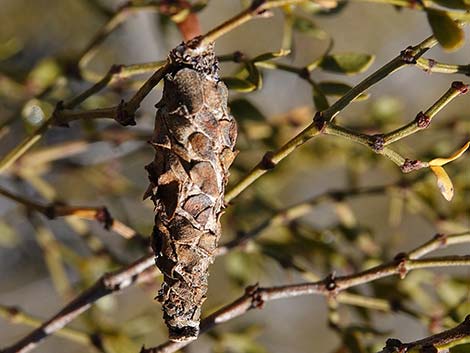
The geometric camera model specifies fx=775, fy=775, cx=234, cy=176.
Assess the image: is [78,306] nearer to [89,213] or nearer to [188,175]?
[89,213]

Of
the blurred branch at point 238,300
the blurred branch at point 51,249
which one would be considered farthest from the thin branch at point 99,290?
the blurred branch at point 51,249

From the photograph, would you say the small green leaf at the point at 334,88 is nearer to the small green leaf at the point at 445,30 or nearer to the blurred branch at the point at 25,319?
the small green leaf at the point at 445,30

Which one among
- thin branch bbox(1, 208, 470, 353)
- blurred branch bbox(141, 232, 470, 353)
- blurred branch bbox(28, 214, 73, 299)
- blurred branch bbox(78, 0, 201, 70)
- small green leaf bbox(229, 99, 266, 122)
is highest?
blurred branch bbox(78, 0, 201, 70)

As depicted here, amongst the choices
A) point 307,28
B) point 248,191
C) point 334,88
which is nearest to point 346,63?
point 334,88

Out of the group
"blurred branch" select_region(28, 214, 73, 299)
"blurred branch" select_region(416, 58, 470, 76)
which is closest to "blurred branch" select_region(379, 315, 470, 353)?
"blurred branch" select_region(416, 58, 470, 76)

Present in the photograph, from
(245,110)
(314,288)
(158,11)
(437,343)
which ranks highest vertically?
(158,11)

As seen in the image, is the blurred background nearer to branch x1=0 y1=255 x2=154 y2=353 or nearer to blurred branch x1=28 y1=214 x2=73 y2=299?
blurred branch x1=28 y1=214 x2=73 y2=299
